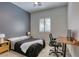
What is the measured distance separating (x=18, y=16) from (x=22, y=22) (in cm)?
43

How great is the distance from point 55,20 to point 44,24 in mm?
855

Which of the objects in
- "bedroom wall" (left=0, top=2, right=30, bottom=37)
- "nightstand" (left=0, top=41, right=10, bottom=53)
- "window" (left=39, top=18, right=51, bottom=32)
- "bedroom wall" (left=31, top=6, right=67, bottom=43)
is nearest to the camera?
"nightstand" (left=0, top=41, right=10, bottom=53)

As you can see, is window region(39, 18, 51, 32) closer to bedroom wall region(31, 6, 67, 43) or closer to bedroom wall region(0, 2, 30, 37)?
bedroom wall region(31, 6, 67, 43)

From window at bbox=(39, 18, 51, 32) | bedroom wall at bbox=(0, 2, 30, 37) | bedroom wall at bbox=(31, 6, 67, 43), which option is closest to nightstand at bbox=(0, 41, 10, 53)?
bedroom wall at bbox=(0, 2, 30, 37)

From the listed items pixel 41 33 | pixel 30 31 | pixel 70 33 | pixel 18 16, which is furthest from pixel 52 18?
pixel 70 33

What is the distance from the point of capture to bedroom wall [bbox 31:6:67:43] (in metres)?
5.56

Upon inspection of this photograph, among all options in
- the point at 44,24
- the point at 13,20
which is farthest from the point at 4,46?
the point at 44,24

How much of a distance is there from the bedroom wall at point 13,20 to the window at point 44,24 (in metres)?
0.80

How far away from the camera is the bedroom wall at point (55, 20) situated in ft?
18.2

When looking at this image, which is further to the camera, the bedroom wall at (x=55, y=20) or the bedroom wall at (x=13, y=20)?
the bedroom wall at (x=55, y=20)

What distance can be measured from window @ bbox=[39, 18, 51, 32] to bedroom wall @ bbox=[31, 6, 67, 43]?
185 millimetres

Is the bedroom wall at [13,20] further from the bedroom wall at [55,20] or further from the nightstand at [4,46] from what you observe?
the nightstand at [4,46]

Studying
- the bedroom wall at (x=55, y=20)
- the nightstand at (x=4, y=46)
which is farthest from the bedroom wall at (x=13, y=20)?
the nightstand at (x=4, y=46)

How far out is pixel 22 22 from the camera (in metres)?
5.64
